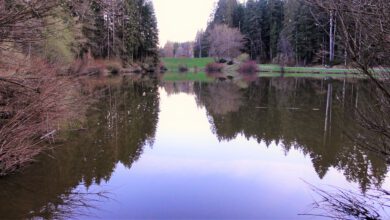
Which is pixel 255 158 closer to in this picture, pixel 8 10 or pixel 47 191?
pixel 47 191

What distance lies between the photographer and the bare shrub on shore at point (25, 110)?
234 inches

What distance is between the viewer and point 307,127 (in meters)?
12.1

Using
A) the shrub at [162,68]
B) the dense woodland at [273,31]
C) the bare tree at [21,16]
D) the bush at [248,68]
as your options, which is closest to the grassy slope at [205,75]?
the shrub at [162,68]

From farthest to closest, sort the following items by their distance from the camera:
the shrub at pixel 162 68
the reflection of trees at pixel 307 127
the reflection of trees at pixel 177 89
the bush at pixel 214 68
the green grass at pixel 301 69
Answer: the shrub at pixel 162 68
the bush at pixel 214 68
the green grass at pixel 301 69
the reflection of trees at pixel 177 89
the reflection of trees at pixel 307 127

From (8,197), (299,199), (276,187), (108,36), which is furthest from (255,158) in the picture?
(108,36)

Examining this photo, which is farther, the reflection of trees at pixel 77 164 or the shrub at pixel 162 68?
the shrub at pixel 162 68

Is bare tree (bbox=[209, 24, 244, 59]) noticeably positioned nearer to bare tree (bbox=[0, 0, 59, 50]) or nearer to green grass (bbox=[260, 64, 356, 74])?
green grass (bbox=[260, 64, 356, 74])

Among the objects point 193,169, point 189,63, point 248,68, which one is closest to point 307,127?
point 193,169

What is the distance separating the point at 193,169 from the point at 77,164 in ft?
7.56

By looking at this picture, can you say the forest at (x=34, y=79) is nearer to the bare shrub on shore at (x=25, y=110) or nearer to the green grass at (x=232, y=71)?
the bare shrub on shore at (x=25, y=110)

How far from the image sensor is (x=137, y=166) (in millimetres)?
8047

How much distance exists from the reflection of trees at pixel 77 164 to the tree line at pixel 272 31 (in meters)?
38.9

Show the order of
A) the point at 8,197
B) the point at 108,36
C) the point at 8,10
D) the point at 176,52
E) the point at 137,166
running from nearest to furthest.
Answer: the point at 8,10
the point at 8,197
the point at 137,166
the point at 108,36
the point at 176,52

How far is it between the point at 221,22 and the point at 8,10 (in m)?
74.0
